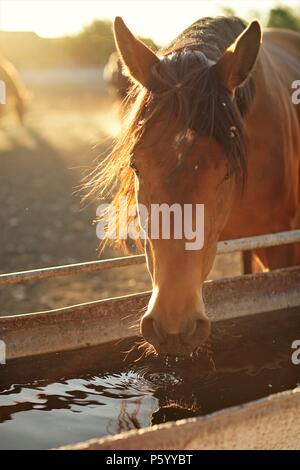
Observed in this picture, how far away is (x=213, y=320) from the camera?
341 centimetres

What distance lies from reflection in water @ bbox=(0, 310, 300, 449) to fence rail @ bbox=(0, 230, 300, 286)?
13.4 inches

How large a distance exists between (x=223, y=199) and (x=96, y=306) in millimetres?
926

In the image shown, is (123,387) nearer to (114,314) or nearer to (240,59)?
(114,314)

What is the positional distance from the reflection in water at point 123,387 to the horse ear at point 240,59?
108cm

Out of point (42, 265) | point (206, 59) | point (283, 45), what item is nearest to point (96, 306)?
point (206, 59)

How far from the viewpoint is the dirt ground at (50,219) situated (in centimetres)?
608

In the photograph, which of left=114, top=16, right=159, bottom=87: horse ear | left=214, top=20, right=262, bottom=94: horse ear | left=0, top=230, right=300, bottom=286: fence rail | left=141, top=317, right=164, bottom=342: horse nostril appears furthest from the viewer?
left=0, top=230, right=300, bottom=286: fence rail

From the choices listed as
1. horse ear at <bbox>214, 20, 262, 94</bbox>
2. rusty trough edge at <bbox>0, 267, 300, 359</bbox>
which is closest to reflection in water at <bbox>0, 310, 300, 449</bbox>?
rusty trough edge at <bbox>0, 267, 300, 359</bbox>

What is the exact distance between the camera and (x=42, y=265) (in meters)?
6.70

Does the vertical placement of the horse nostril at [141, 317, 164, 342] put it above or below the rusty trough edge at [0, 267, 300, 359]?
above

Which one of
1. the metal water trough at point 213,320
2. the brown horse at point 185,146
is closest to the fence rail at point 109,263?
the metal water trough at point 213,320

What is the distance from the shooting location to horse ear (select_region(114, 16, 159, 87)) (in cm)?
267

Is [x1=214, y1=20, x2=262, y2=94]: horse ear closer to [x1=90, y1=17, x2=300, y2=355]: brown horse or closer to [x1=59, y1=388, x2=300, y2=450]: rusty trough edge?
[x1=90, y1=17, x2=300, y2=355]: brown horse

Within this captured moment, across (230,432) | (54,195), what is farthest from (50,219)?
(230,432)
